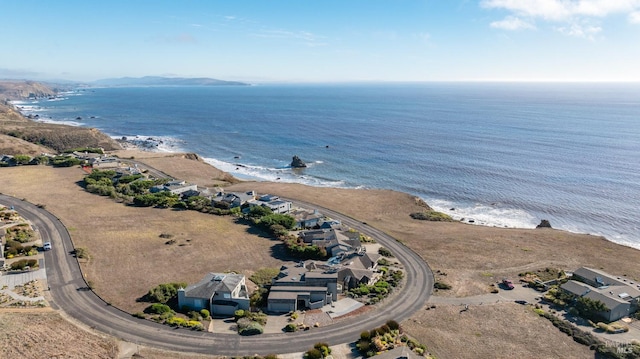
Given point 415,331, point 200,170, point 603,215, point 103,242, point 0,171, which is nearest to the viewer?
point 415,331

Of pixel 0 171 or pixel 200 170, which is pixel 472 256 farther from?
pixel 0 171

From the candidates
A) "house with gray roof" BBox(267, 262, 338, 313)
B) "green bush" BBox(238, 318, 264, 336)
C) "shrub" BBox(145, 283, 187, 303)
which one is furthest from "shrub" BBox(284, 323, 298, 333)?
"shrub" BBox(145, 283, 187, 303)

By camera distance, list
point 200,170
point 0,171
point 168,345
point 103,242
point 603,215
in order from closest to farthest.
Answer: point 168,345 → point 103,242 → point 603,215 → point 0,171 → point 200,170

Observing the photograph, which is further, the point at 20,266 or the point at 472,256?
the point at 472,256

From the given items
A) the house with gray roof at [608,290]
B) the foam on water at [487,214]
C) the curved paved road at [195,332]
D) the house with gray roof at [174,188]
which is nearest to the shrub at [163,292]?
the curved paved road at [195,332]

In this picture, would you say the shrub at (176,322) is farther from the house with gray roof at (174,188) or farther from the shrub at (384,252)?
the house with gray roof at (174,188)

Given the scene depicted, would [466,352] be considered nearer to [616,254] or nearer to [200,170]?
[616,254]

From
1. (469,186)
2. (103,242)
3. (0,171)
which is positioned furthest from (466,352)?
(0,171)

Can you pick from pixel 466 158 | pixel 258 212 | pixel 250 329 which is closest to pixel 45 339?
pixel 250 329
